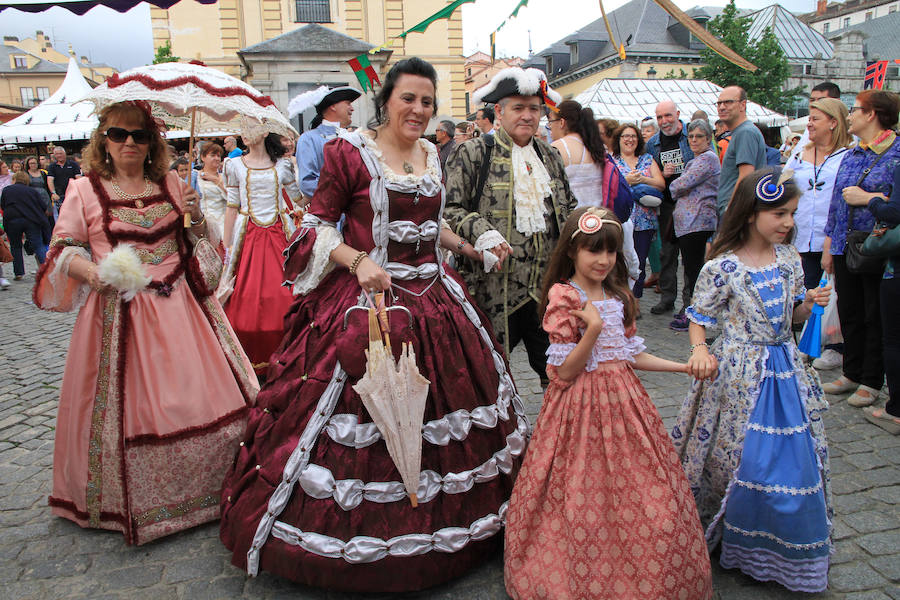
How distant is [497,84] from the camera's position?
3193 mm

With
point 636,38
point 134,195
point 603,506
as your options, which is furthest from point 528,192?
point 636,38

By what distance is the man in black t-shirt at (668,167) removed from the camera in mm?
6684

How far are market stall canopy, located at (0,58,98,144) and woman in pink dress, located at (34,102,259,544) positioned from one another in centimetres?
1837

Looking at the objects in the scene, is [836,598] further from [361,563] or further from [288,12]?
[288,12]

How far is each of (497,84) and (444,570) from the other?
7.63ft

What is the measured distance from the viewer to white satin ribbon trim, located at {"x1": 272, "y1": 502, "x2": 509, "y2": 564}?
2322 millimetres

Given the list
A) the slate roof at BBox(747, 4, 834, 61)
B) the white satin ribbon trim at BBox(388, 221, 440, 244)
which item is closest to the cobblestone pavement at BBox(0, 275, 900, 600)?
the white satin ribbon trim at BBox(388, 221, 440, 244)

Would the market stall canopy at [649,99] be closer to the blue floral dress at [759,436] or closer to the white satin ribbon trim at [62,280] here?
the blue floral dress at [759,436]

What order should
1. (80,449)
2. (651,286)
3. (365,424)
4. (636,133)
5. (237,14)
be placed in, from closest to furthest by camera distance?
(365,424) → (80,449) → (636,133) → (651,286) → (237,14)

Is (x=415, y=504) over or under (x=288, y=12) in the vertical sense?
under

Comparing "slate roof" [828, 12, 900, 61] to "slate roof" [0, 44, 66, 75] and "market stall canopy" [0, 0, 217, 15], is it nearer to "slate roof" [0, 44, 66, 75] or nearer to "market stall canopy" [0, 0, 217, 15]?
"market stall canopy" [0, 0, 217, 15]

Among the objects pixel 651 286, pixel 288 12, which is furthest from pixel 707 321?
pixel 288 12

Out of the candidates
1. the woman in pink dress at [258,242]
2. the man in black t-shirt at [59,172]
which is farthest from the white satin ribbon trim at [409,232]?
the man in black t-shirt at [59,172]

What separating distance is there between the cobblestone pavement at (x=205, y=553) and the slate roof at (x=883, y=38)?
182 feet
